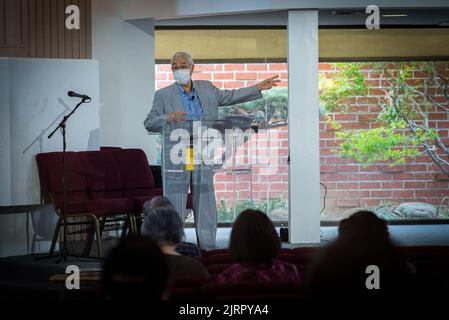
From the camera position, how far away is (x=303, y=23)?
884cm

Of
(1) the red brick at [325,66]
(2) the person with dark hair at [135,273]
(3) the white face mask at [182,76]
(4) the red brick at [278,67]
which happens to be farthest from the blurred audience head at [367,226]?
(1) the red brick at [325,66]

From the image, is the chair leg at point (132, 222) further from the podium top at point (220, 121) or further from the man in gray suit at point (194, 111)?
Answer: the podium top at point (220, 121)

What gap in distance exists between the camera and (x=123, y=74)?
9461mm

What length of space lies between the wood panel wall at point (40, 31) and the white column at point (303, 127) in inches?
84.0

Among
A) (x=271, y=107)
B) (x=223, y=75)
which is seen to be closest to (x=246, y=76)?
(x=223, y=75)

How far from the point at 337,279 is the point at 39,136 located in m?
6.07

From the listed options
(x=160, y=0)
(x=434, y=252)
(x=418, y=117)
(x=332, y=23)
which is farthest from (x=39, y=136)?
(x=434, y=252)

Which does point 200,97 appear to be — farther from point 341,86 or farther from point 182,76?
point 341,86

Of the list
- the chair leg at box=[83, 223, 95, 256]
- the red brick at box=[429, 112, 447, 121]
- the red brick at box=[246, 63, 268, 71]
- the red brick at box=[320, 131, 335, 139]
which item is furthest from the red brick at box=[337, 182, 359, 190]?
the chair leg at box=[83, 223, 95, 256]

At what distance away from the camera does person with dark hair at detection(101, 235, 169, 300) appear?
2271mm

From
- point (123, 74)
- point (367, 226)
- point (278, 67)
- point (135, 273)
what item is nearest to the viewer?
point (135, 273)

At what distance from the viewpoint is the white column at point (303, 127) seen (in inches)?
348

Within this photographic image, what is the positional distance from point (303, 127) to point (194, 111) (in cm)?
256
